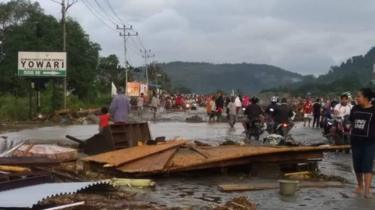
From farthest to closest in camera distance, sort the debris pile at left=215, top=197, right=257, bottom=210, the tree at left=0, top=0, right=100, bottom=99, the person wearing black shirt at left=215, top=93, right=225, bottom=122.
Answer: the tree at left=0, top=0, right=100, bottom=99 → the person wearing black shirt at left=215, top=93, right=225, bottom=122 → the debris pile at left=215, top=197, right=257, bottom=210

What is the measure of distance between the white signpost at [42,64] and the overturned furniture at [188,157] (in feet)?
104

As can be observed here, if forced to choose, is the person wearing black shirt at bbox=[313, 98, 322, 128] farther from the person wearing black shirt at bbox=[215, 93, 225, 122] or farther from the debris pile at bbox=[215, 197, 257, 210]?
the debris pile at bbox=[215, 197, 257, 210]

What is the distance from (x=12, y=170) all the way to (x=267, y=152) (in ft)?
17.9

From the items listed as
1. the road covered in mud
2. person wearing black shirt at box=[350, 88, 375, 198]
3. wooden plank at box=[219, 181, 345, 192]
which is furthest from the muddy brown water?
person wearing black shirt at box=[350, 88, 375, 198]

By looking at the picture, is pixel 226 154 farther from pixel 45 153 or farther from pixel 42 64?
pixel 42 64

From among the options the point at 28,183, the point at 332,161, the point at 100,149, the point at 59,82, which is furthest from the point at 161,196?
the point at 59,82

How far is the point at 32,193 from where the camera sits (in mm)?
8672

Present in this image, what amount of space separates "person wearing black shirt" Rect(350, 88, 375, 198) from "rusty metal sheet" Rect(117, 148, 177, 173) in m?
3.80

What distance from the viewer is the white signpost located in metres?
44.9

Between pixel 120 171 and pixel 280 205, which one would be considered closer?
pixel 280 205

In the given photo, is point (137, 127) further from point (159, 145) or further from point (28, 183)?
point (28, 183)

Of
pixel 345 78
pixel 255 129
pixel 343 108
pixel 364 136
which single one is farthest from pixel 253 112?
pixel 345 78

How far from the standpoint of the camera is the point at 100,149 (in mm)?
17125

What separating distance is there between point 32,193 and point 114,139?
26.8ft
